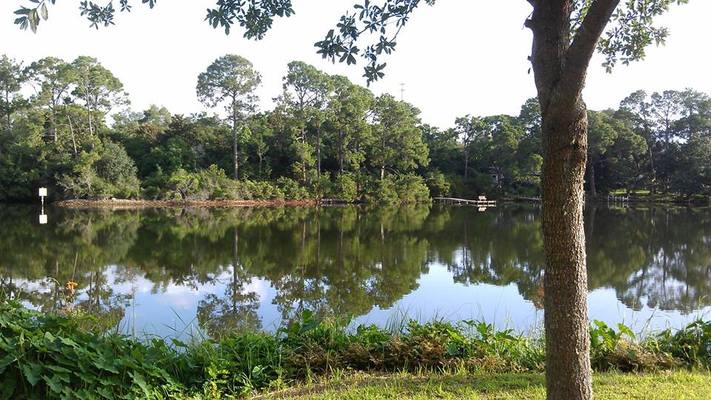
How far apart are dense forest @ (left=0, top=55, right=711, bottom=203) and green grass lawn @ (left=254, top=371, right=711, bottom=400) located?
92.9 ft

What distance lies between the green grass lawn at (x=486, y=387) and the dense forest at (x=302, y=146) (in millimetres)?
28303

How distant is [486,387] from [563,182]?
1511 mm

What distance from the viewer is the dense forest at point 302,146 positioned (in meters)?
29.5

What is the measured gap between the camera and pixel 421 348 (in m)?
3.46

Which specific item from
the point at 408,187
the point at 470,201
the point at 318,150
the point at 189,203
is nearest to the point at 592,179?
the point at 470,201

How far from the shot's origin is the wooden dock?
35.4 meters

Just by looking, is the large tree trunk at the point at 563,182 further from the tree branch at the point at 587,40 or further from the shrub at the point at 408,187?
the shrub at the point at 408,187

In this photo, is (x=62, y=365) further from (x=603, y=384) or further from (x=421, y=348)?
(x=603, y=384)

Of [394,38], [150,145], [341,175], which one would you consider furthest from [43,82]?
[394,38]

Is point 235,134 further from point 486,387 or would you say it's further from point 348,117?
point 486,387

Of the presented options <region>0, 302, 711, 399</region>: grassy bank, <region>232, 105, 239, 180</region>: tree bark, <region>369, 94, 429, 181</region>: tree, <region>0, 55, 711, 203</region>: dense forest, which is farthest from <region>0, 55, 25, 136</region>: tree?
<region>0, 302, 711, 399</region>: grassy bank

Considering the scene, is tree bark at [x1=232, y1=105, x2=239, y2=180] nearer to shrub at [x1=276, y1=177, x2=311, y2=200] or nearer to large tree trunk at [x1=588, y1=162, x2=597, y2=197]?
shrub at [x1=276, y1=177, x2=311, y2=200]

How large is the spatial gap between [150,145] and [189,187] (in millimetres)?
5648

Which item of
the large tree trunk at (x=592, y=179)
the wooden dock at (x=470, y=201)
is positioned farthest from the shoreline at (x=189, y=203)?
the wooden dock at (x=470, y=201)
